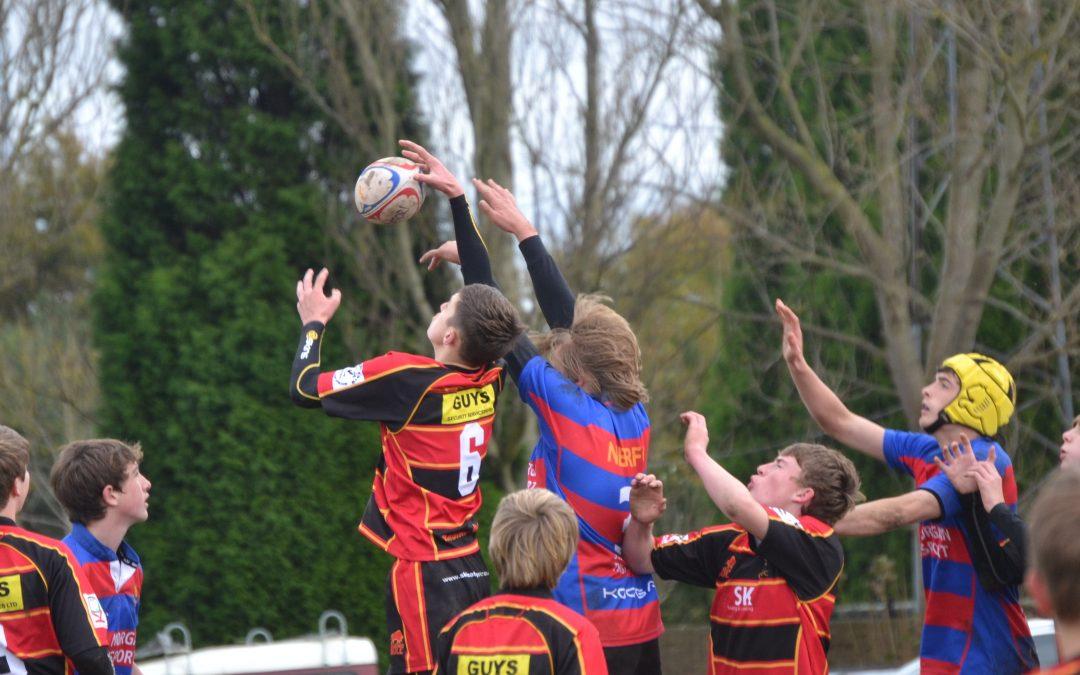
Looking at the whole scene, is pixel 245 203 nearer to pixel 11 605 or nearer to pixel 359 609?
pixel 359 609

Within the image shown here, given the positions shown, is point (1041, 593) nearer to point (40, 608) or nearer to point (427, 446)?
point (427, 446)

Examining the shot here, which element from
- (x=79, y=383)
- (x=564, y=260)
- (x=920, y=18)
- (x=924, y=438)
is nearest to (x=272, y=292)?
(x=564, y=260)

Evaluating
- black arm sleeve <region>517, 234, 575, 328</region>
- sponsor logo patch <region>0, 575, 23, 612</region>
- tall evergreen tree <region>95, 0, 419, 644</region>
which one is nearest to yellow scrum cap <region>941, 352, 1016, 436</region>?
black arm sleeve <region>517, 234, 575, 328</region>

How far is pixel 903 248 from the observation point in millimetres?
9398

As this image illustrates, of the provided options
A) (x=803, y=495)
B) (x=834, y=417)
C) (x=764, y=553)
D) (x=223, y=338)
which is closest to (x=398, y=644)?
(x=764, y=553)

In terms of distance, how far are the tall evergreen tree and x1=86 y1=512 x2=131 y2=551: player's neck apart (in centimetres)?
473

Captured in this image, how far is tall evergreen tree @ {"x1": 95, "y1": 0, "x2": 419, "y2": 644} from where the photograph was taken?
31.1 feet

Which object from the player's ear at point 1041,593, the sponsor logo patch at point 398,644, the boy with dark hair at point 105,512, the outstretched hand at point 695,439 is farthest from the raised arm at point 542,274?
the player's ear at point 1041,593

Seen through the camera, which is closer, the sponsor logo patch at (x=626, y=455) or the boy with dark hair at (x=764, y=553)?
the boy with dark hair at (x=764, y=553)

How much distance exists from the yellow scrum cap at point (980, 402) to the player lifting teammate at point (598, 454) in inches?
51.7

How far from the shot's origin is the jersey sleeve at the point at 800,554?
438 centimetres

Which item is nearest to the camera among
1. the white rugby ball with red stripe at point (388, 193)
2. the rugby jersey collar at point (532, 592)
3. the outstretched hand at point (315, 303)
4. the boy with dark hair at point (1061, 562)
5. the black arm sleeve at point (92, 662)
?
the boy with dark hair at point (1061, 562)

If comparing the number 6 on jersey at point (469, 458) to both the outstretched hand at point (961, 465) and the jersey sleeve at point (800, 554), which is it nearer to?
the jersey sleeve at point (800, 554)

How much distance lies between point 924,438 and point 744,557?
4.48 ft
